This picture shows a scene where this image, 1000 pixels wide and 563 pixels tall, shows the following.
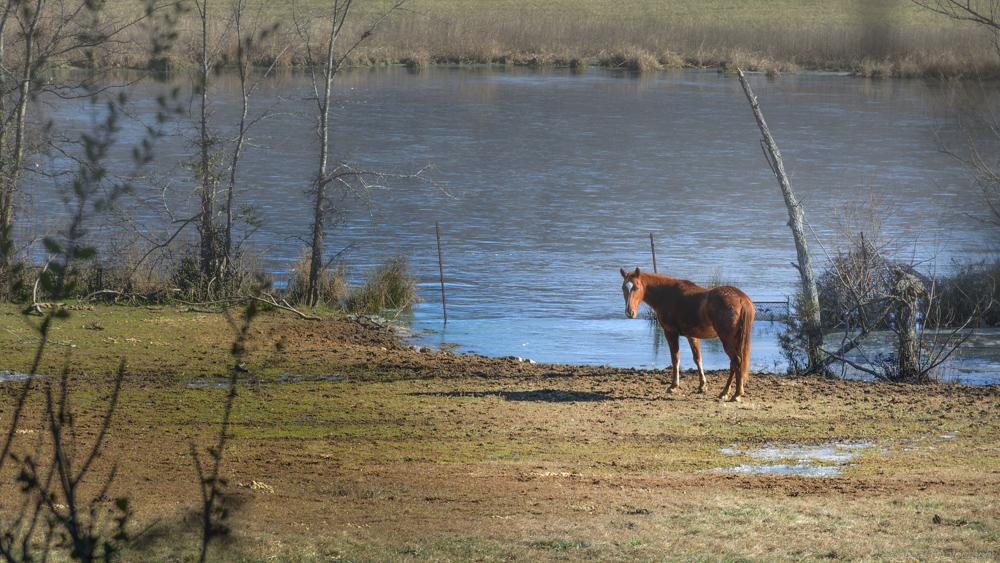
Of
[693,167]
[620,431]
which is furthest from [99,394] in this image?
[693,167]

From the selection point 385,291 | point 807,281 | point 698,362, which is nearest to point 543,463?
point 698,362

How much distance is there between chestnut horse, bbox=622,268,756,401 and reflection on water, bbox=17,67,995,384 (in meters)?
3.41

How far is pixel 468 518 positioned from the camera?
21.9 ft

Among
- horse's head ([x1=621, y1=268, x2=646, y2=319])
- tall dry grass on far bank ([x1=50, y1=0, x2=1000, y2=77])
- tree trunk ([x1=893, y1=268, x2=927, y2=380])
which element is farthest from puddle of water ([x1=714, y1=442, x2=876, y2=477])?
tall dry grass on far bank ([x1=50, y1=0, x2=1000, y2=77])

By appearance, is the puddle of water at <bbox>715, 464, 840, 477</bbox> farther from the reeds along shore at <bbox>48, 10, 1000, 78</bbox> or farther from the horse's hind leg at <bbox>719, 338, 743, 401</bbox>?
the reeds along shore at <bbox>48, 10, 1000, 78</bbox>

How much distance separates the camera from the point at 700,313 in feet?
36.6

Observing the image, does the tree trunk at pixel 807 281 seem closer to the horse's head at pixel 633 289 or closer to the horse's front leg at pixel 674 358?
the horse's front leg at pixel 674 358

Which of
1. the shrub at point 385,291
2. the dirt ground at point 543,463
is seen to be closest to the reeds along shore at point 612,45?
the shrub at point 385,291

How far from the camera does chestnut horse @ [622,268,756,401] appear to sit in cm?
1098

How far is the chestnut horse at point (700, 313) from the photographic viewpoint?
36.0ft

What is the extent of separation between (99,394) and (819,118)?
1620 inches

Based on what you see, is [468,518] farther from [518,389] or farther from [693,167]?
[693,167]

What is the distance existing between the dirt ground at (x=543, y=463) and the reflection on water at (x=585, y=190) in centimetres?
341

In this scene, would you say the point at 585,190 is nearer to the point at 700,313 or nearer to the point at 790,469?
the point at 700,313
